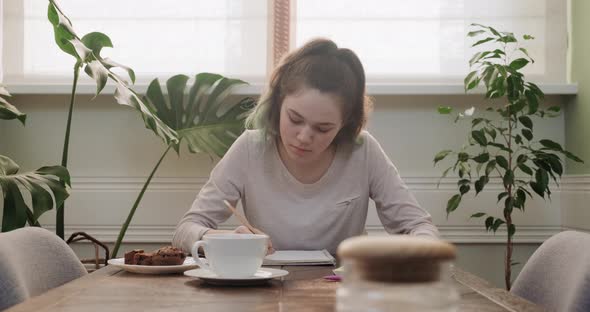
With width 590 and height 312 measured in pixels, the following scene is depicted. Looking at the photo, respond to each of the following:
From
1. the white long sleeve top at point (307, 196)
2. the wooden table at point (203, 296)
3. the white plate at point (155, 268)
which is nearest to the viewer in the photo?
the wooden table at point (203, 296)

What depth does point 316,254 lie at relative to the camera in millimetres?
1688

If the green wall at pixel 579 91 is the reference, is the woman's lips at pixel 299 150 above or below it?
below

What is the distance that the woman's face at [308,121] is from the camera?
6.70 ft

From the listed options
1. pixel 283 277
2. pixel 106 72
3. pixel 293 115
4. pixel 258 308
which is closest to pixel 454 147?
pixel 293 115

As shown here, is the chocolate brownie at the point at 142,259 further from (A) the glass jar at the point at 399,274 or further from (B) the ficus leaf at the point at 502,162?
(B) the ficus leaf at the point at 502,162

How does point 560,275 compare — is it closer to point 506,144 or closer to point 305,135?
point 305,135

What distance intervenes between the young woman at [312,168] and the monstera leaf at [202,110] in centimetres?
79

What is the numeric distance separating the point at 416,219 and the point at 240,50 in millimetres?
1421

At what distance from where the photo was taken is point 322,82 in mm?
2107

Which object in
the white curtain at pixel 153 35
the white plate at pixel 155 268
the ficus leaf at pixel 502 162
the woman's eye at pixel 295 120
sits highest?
the white curtain at pixel 153 35

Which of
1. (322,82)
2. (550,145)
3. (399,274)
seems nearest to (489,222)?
(550,145)

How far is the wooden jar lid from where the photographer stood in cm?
41

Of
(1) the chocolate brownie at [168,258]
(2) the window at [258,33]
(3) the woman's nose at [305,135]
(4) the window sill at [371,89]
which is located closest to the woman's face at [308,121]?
(3) the woman's nose at [305,135]

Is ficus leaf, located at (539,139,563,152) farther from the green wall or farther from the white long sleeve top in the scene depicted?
the white long sleeve top
